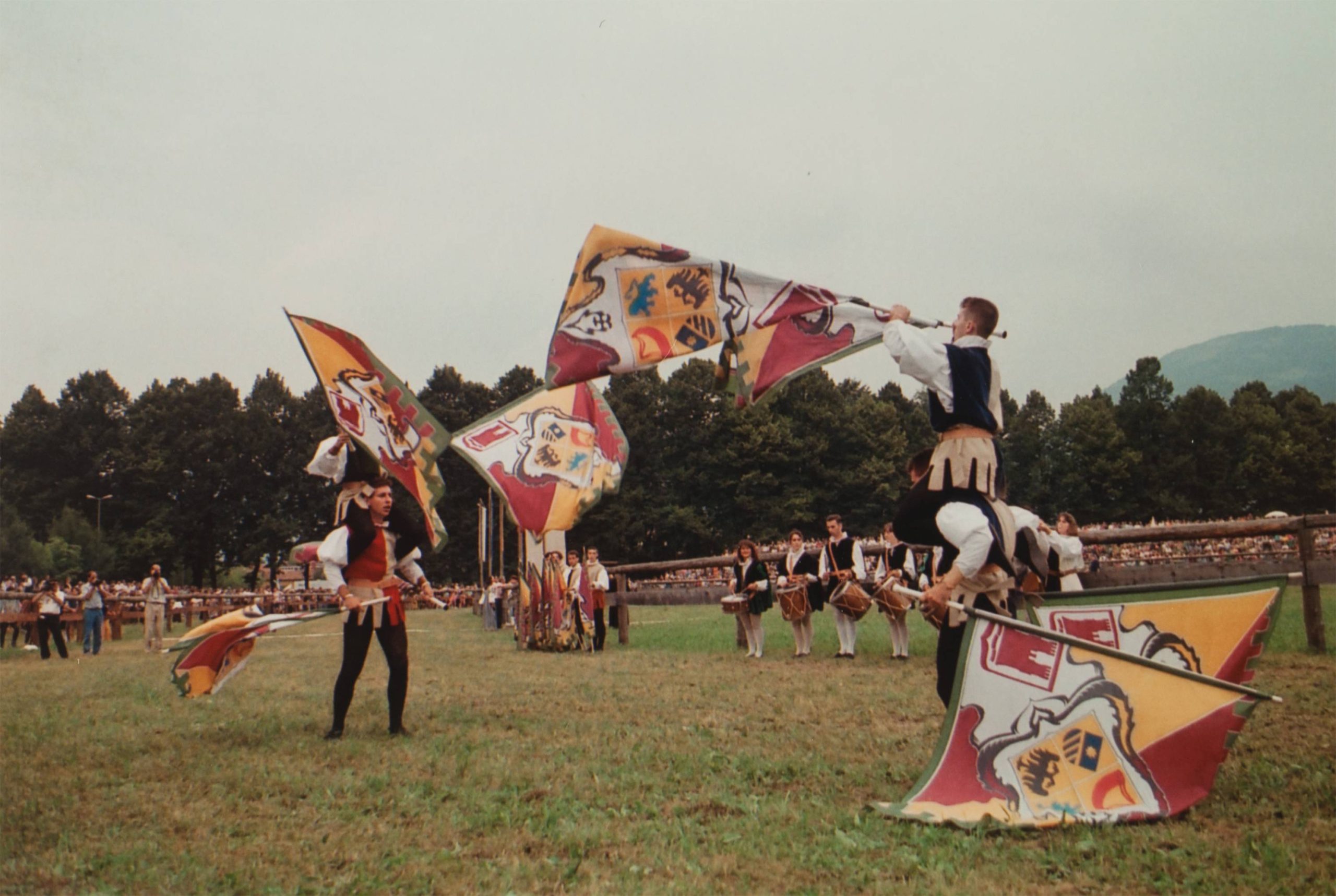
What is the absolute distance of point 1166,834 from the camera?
155 inches

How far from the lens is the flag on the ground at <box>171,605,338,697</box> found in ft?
23.0

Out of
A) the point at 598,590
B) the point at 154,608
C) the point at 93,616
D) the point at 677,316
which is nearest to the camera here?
the point at 677,316

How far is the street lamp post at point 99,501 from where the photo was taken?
1969 inches

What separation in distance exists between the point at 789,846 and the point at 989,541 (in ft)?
5.62

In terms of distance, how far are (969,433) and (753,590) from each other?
928 centimetres

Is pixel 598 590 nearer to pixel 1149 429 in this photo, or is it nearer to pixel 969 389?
pixel 969 389

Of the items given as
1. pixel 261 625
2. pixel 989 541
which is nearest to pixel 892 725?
pixel 989 541

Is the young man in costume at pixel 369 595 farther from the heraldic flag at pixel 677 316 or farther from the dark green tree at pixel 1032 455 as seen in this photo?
the dark green tree at pixel 1032 455

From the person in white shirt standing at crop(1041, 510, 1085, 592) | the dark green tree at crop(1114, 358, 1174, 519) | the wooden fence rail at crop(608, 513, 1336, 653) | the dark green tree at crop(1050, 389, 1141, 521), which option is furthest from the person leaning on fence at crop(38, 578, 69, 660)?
the dark green tree at crop(1114, 358, 1174, 519)

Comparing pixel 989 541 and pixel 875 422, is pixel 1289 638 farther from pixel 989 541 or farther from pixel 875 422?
pixel 875 422

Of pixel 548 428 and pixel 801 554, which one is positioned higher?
pixel 548 428

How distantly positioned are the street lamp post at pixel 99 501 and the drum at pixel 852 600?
1877 inches

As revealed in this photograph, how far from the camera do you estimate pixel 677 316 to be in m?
6.00

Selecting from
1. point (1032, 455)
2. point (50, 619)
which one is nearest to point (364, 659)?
point (50, 619)
